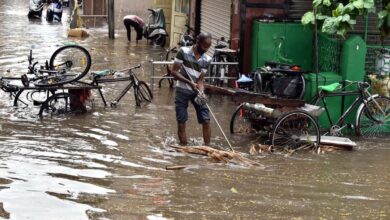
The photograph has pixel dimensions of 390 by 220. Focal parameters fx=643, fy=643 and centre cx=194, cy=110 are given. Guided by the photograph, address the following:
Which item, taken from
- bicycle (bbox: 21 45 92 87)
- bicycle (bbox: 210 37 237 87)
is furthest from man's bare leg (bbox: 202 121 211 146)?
bicycle (bbox: 210 37 237 87)

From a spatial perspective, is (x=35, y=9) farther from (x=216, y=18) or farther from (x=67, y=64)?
(x=67, y=64)

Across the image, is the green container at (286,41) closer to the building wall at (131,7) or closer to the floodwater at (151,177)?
the floodwater at (151,177)

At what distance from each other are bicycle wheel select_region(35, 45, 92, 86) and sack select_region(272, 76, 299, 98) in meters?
3.75

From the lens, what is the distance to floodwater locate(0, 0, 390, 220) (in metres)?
6.56

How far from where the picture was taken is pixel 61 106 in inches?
463

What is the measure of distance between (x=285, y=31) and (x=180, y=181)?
5878mm

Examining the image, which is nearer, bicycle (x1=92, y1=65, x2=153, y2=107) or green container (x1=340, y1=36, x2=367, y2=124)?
green container (x1=340, y1=36, x2=367, y2=124)

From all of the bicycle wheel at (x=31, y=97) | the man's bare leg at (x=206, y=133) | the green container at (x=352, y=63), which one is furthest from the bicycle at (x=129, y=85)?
the green container at (x=352, y=63)

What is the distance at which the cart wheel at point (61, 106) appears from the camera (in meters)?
11.4

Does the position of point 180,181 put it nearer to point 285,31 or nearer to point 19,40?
point 285,31

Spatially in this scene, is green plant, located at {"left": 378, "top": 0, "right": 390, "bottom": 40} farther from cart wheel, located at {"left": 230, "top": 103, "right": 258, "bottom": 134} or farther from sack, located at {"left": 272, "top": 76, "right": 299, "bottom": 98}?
cart wheel, located at {"left": 230, "top": 103, "right": 258, "bottom": 134}

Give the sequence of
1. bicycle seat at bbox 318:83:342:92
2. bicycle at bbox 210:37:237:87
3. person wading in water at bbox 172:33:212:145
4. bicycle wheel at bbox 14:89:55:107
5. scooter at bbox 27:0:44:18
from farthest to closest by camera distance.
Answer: scooter at bbox 27:0:44:18 < bicycle at bbox 210:37:237:87 < bicycle wheel at bbox 14:89:55:107 < bicycle seat at bbox 318:83:342:92 < person wading in water at bbox 172:33:212:145

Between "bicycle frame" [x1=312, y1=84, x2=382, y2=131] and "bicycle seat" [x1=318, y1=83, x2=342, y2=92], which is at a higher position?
"bicycle seat" [x1=318, y1=83, x2=342, y2=92]

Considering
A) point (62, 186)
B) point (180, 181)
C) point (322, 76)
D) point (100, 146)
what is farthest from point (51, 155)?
point (322, 76)
